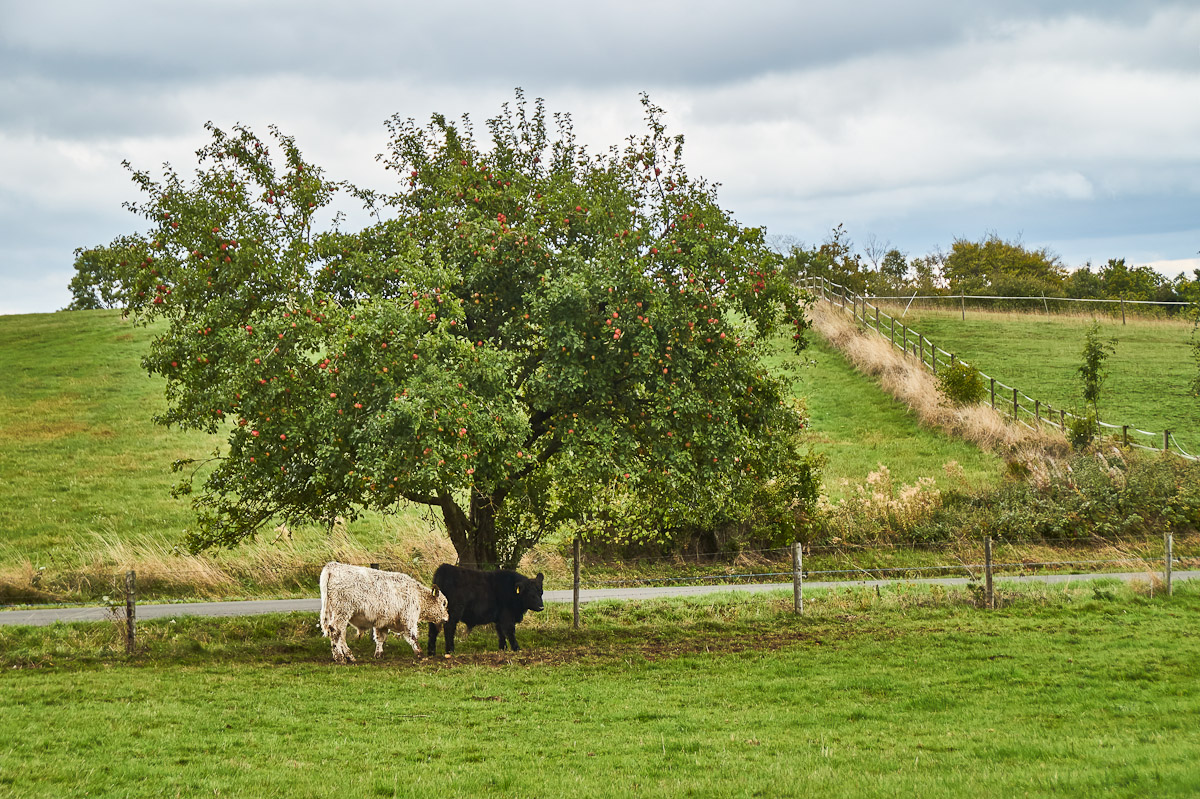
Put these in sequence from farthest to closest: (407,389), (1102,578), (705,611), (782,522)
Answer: (782,522) < (1102,578) < (705,611) < (407,389)

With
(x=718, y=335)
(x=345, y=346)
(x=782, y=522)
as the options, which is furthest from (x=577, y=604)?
(x=782, y=522)

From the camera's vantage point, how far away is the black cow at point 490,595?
16344 mm

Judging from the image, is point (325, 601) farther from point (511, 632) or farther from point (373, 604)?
point (511, 632)

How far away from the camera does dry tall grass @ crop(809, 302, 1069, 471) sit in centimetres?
3322

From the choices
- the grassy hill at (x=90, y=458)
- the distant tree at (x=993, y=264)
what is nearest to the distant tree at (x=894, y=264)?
the distant tree at (x=993, y=264)

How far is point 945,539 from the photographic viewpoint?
26.8 meters

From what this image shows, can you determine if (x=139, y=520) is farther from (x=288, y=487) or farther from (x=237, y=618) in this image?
(x=288, y=487)

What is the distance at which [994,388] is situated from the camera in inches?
1620

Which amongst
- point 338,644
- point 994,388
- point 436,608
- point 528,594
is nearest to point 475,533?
point 528,594

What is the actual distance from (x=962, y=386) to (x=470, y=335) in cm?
2696

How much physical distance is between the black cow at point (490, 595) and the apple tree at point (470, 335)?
154 cm

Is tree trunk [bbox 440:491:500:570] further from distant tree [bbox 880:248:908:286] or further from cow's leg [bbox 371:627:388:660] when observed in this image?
distant tree [bbox 880:248:908:286]

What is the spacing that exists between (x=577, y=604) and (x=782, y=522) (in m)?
9.68

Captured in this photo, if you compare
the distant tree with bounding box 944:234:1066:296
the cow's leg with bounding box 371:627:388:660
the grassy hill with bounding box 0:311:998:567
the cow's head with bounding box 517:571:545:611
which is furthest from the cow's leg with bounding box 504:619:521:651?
the distant tree with bounding box 944:234:1066:296
